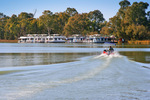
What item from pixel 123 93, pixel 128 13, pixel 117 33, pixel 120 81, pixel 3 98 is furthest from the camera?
pixel 128 13

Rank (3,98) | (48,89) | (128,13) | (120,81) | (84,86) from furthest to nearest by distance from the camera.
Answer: (128,13)
(120,81)
(84,86)
(48,89)
(3,98)

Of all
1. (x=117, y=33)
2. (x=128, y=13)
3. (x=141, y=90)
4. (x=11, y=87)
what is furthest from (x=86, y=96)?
(x=128, y=13)

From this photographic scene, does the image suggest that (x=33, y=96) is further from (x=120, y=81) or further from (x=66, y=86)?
(x=120, y=81)

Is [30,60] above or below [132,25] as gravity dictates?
below

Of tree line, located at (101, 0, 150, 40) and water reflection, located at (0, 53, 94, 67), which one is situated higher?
tree line, located at (101, 0, 150, 40)

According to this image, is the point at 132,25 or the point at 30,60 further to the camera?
the point at 132,25

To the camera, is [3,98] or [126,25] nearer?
[3,98]

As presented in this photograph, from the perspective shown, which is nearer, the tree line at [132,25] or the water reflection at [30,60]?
the water reflection at [30,60]

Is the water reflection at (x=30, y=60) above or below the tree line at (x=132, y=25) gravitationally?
below

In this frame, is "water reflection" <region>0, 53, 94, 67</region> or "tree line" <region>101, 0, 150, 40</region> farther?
"tree line" <region>101, 0, 150, 40</region>

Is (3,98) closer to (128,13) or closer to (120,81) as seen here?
(120,81)

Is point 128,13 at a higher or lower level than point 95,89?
higher

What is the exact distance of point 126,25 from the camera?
165 metres

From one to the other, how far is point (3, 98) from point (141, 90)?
756 centimetres
